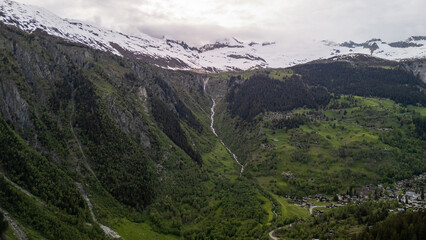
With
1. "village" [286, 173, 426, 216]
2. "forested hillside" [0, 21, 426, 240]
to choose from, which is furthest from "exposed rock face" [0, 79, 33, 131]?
"village" [286, 173, 426, 216]

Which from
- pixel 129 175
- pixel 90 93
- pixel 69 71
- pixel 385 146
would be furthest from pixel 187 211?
pixel 385 146

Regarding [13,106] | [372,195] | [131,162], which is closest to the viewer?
[13,106]

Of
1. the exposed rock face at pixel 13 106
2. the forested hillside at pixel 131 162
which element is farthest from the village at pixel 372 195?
the exposed rock face at pixel 13 106

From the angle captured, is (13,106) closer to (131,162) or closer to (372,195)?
(131,162)

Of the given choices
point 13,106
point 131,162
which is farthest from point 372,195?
point 13,106

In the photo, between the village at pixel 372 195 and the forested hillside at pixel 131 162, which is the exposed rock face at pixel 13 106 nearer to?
the forested hillside at pixel 131 162

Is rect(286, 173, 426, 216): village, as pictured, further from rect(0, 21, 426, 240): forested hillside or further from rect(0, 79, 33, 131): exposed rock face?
rect(0, 79, 33, 131): exposed rock face

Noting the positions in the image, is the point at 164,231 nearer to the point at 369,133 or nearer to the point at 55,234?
the point at 55,234

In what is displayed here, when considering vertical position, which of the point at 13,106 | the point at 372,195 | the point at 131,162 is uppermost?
the point at 13,106

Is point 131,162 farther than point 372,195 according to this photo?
No
